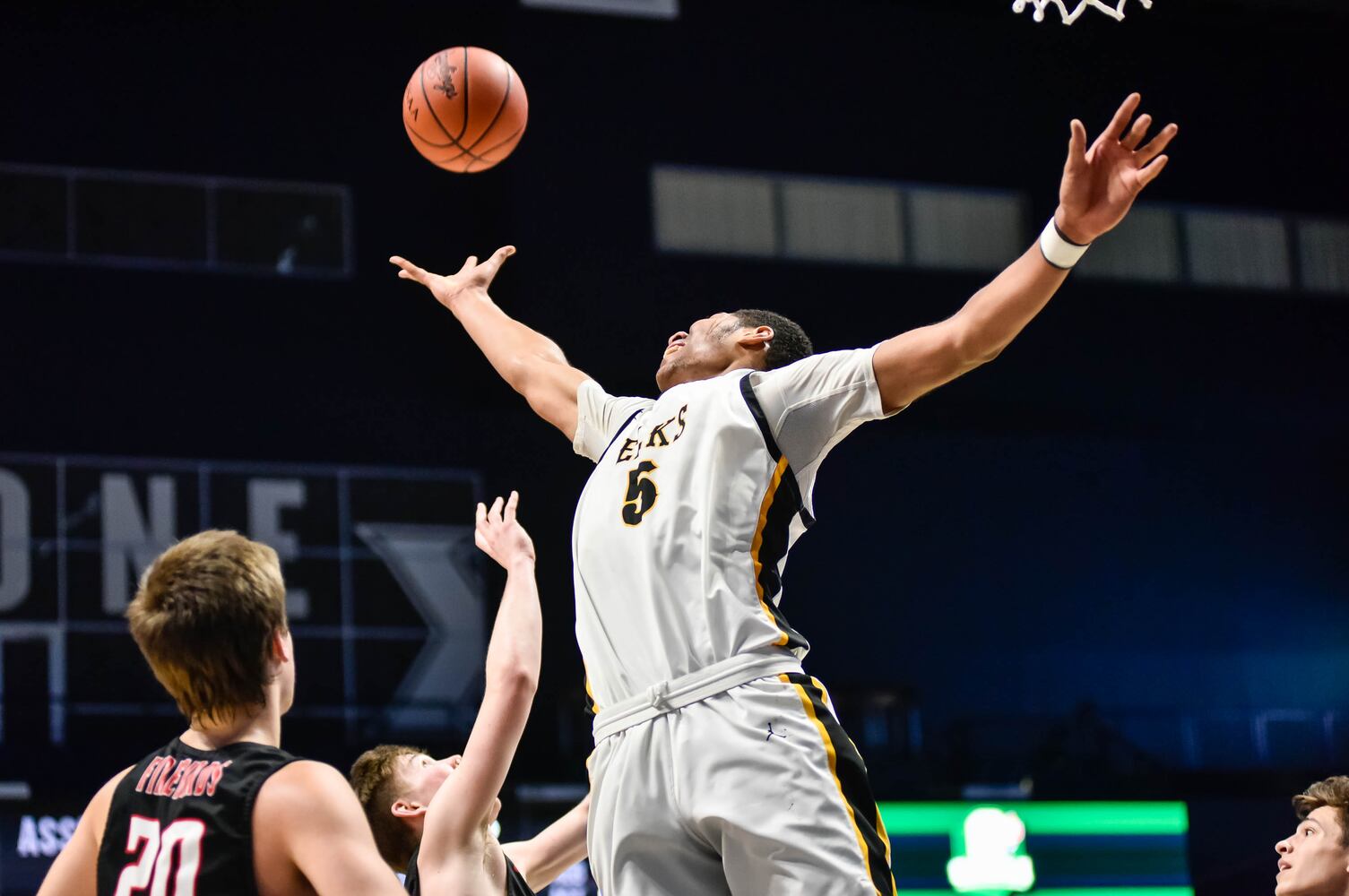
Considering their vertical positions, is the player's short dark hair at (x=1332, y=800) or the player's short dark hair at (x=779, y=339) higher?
the player's short dark hair at (x=779, y=339)

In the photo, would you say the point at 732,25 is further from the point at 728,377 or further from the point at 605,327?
the point at 728,377

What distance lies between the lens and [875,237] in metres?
16.9

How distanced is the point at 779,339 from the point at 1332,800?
2.35 metres

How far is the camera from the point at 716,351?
13.5 ft

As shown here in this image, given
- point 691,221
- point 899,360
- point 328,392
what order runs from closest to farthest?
point 899,360 → point 328,392 → point 691,221

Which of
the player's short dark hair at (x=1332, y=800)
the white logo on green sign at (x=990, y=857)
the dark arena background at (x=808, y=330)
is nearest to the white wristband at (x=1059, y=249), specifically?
the player's short dark hair at (x=1332, y=800)

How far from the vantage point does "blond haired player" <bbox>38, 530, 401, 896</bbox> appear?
2.72 metres

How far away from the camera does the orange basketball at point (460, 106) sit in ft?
18.6

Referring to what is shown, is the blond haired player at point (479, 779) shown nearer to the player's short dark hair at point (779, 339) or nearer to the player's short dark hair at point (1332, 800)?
the player's short dark hair at point (779, 339)

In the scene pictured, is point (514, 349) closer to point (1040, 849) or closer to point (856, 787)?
point (856, 787)

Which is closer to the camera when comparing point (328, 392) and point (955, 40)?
point (328, 392)

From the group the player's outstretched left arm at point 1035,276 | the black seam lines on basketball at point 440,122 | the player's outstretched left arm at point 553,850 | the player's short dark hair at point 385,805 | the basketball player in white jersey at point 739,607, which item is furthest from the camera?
the black seam lines on basketball at point 440,122

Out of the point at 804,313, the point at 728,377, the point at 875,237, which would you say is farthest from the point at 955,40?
the point at 728,377

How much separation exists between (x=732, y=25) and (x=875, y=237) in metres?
2.56
